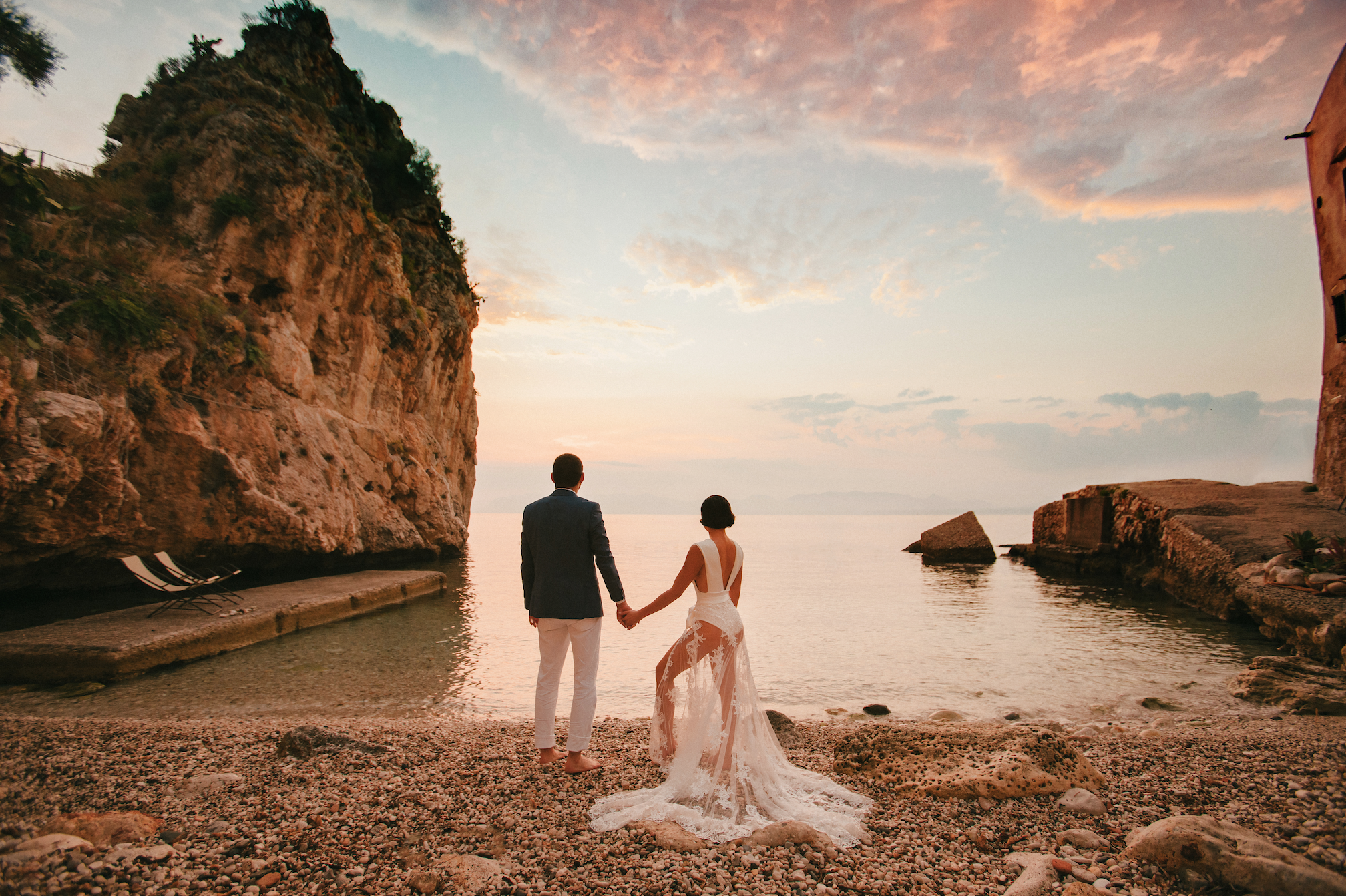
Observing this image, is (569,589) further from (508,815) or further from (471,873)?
(471,873)

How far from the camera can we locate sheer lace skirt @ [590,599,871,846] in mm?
3914

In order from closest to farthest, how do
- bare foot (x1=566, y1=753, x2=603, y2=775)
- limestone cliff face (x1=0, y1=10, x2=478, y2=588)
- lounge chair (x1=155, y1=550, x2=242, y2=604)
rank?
bare foot (x1=566, y1=753, x2=603, y2=775)
limestone cliff face (x1=0, y1=10, x2=478, y2=588)
lounge chair (x1=155, y1=550, x2=242, y2=604)

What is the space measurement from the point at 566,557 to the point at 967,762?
11.8 feet

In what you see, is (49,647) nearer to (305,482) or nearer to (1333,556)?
(305,482)

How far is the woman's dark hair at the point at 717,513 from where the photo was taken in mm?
4379

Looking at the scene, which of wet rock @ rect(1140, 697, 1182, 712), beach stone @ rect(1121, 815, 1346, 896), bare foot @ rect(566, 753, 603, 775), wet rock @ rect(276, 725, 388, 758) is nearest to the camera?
beach stone @ rect(1121, 815, 1346, 896)

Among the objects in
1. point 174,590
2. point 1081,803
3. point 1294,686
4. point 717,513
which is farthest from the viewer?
point 174,590

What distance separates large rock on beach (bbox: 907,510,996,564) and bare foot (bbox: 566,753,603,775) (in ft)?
113

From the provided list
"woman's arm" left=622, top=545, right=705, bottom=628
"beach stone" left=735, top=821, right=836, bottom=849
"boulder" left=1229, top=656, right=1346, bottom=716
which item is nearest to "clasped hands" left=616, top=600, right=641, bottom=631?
"woman's arm" left=622, top=545, right=705, bottom=628

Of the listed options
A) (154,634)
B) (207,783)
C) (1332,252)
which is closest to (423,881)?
(207,783)

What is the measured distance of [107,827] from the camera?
358 centimetres

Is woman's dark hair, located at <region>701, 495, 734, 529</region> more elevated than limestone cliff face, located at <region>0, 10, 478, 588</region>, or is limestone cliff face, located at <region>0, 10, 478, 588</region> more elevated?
limestone cliff face, located at <region>0, 10, 478, 588</region>

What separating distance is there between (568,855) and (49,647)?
9.33 m

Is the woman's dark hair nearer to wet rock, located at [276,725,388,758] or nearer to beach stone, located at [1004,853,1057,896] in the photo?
beach stone, located at [1004,853,1057,896]
